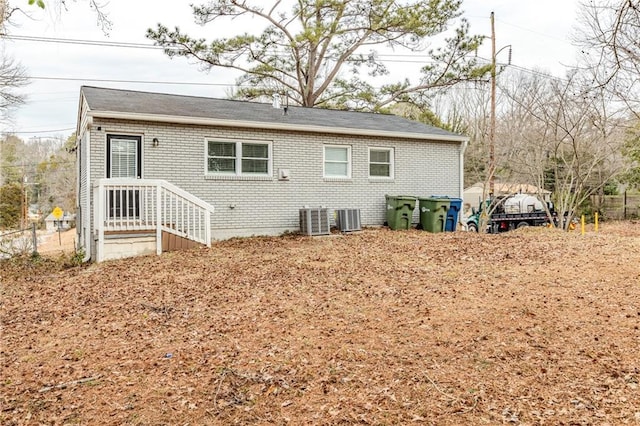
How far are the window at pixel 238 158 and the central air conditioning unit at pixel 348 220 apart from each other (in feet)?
7.41

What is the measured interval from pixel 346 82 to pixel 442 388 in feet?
66.6

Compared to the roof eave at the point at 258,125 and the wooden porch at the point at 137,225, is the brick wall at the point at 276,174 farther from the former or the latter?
the wooden porch at the point at 137,225

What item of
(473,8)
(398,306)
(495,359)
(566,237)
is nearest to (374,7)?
(473,8)

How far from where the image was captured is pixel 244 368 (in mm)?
3699

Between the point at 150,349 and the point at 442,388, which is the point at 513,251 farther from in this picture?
the point at 150,349

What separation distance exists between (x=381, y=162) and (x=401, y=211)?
164 cm

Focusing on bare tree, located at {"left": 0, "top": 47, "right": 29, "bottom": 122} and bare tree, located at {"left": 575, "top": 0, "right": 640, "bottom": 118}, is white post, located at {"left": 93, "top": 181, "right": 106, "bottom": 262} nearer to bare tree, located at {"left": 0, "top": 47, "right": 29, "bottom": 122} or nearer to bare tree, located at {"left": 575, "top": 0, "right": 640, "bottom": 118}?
bare tree, located at {"left": 575, "top": 0, "right": 640, "bottom": 118}

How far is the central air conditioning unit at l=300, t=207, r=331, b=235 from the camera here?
11.3m

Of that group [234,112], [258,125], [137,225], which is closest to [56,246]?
[234,112]

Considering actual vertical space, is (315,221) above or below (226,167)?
below

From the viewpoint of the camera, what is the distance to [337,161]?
1243cm

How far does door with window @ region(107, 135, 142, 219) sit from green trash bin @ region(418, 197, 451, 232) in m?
7.62

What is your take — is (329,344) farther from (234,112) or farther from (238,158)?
(234,112)

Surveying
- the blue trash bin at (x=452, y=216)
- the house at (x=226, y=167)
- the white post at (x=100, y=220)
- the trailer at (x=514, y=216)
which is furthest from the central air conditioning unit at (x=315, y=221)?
the trailer at (x=514, y=216)
